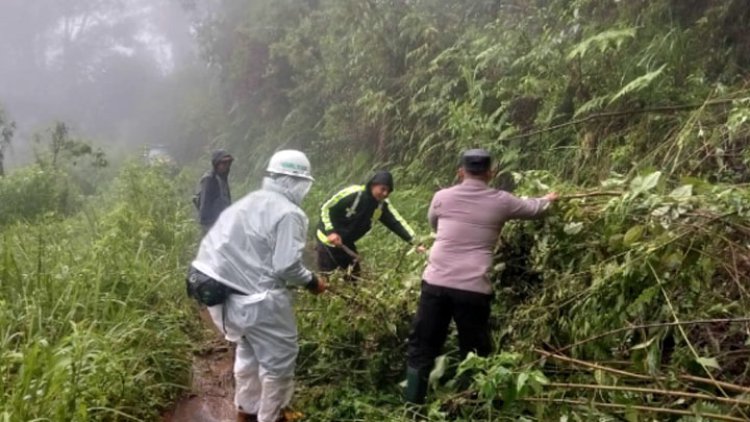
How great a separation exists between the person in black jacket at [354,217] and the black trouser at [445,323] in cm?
178

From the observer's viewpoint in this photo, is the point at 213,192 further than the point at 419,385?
Yes

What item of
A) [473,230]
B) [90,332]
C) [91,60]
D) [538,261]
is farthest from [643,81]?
[91,60]

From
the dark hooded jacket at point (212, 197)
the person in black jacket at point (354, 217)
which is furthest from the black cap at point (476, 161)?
the dark hooded jacket at point (212, 197)

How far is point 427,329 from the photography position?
4.02 metres

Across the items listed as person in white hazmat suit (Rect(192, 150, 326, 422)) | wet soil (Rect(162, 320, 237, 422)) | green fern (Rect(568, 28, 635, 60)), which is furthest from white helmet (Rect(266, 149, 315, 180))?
green fern (Rect(568, 28, 635, 60))

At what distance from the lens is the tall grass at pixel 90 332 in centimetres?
374

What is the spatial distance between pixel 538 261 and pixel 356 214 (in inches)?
87.4

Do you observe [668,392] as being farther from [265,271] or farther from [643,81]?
[643,81]

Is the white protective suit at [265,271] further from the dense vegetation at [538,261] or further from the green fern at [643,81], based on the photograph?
the green fern at [643,81]

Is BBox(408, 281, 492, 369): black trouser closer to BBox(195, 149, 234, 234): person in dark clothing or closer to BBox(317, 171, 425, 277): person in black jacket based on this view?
BBox(317, 171, 425, 277): person in black jacket

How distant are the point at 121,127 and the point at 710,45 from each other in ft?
155

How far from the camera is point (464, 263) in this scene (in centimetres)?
388

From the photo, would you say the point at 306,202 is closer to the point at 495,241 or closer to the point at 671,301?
the point at 495,241

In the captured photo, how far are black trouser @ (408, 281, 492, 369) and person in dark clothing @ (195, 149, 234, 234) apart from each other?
389cm
